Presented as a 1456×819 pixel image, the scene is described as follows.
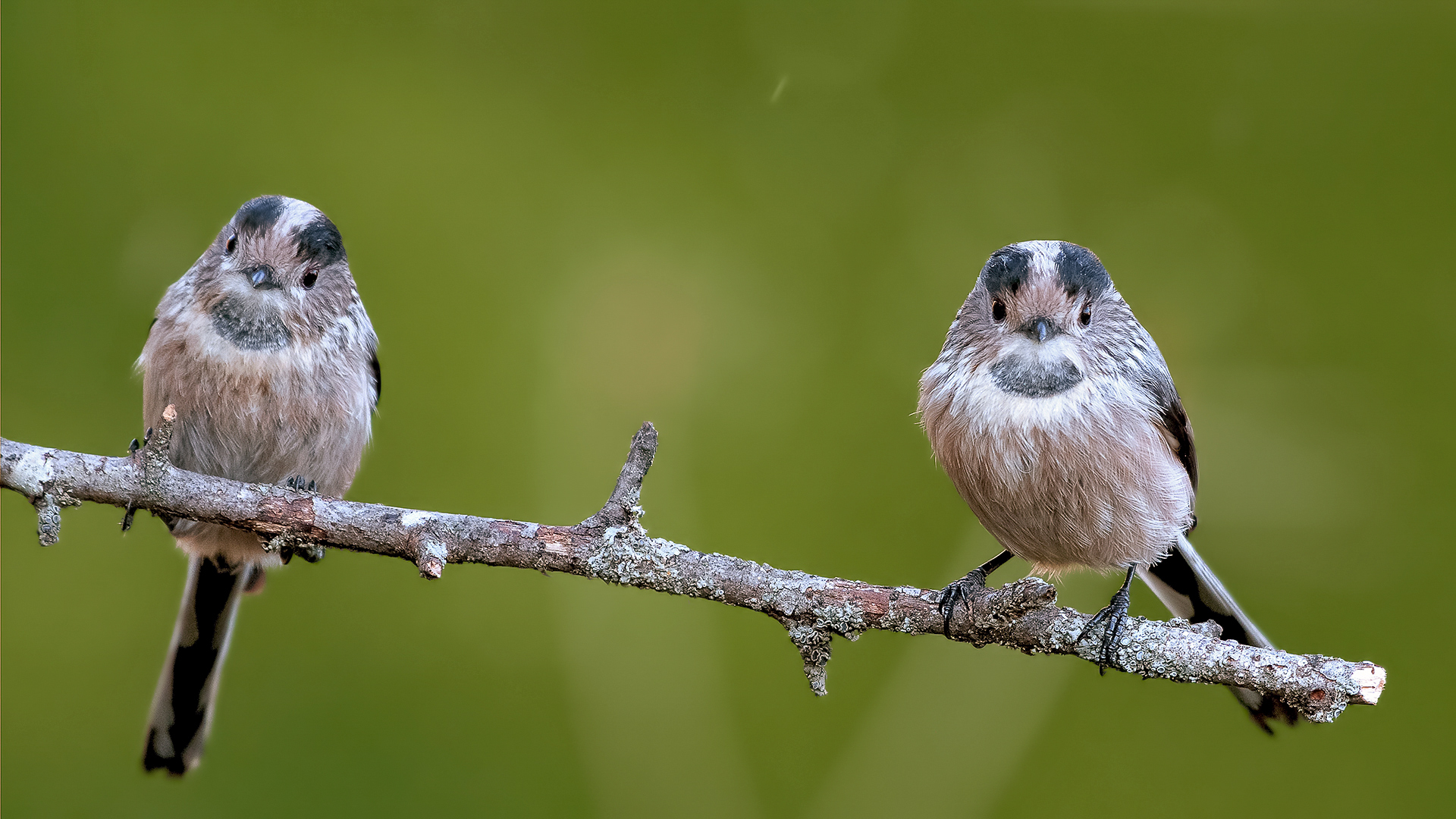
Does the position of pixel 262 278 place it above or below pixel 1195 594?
above

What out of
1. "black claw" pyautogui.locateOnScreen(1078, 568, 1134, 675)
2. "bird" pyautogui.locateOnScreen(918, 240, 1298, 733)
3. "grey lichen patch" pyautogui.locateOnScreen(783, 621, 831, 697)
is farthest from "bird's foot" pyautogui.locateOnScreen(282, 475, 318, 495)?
"black claw" pyautogui.locateOnScreen(1078, 568, 1134, 675)

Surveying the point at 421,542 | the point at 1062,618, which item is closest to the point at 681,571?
the point at 421,542


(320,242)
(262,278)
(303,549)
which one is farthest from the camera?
(320,242)

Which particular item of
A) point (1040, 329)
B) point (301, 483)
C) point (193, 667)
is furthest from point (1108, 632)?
point (193, 667)

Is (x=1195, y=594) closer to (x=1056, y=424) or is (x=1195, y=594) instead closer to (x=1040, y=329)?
(x=1056, y=424)

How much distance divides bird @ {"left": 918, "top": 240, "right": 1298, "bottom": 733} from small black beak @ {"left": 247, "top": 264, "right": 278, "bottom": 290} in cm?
172

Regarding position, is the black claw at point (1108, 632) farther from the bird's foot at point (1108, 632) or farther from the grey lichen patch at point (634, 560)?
the grey lichen patch at point (634, 560)

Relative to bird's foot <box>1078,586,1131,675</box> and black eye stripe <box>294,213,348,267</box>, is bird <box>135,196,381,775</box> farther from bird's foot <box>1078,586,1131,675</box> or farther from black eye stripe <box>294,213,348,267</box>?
bird's foot <box>1078,586,1131,675</box>

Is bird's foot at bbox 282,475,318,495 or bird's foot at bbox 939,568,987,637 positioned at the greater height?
bird's foot at bbox 282,475,318,495

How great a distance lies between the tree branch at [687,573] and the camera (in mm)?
2197

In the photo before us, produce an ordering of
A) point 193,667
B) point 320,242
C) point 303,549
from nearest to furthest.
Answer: point 303,549
point 320,242
point 193,667

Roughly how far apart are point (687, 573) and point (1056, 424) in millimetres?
915

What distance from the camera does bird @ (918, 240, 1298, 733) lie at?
2596 mm

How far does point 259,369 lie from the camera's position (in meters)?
3.02
